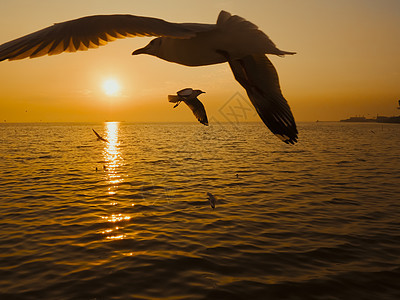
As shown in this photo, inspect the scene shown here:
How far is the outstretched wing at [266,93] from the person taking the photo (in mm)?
2188

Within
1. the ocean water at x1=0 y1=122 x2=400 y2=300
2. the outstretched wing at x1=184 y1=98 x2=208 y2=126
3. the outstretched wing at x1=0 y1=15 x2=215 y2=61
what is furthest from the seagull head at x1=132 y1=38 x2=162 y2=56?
the ocean water at x1=0 y1=122 x2=400 y2=300

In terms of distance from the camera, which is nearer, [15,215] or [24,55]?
[24,55]

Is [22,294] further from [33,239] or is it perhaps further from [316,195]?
[316,195]

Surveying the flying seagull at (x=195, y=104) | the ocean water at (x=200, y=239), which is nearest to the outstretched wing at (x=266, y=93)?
the flying seagull at (x=195, y=104)

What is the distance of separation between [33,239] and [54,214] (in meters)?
2.22

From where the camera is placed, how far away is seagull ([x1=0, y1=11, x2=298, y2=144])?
181 cm

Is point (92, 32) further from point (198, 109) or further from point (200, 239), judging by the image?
point (200, 239)

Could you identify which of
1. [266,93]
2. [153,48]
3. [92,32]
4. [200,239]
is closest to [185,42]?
[153,48]

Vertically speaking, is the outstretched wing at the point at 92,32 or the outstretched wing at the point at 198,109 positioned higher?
the outstretched wing at the point at 92,32

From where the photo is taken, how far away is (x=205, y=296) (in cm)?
590

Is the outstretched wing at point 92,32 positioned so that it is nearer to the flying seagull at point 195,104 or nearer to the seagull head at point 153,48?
the seagull head at point 153,48

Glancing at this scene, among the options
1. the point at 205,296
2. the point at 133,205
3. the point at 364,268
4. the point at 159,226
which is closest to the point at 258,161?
the point at 133,205

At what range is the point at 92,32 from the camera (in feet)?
6.35

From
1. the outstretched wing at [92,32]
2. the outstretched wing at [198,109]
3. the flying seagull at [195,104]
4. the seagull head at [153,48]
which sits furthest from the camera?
the outstretched wing at [198,109]
